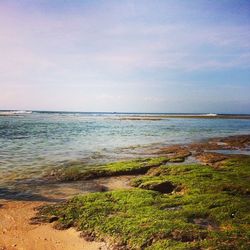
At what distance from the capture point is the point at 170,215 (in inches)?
366

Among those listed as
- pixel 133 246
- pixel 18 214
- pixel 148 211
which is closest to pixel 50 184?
pixel 18 214

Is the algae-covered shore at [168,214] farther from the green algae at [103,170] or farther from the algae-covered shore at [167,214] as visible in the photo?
the green algae at [103,170]

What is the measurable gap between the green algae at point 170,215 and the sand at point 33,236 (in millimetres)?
392

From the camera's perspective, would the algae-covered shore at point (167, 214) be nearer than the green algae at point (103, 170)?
Yes

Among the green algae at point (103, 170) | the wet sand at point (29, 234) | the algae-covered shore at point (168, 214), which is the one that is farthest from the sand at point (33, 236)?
the green algae at point (103, 170)

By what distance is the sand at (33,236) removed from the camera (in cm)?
825

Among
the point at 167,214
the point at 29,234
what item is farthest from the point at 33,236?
the point at 167,214

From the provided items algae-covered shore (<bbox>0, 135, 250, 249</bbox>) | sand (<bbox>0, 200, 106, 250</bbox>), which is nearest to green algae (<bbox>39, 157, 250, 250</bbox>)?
algae-covered shore (<bbox>0, 135, 250, 249</bbox>)

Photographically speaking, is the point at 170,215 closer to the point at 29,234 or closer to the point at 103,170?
the point at 29,234

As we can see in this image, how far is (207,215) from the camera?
9.56m

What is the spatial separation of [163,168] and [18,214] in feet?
27.8

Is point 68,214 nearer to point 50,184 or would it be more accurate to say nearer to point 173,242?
point 173,242

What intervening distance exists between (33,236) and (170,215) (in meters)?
4.00

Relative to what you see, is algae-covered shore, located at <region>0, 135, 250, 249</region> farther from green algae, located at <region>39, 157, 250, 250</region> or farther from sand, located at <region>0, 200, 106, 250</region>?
sand, located at <region>0, 200, 106, 250</region>
